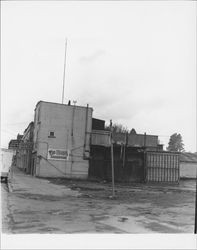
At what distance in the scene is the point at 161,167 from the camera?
28.3 metres

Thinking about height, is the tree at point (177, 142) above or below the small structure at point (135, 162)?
above

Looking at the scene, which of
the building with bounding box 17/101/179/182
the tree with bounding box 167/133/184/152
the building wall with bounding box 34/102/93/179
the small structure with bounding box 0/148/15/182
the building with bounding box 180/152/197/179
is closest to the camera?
the small structure with bounding box 0/148/15/182

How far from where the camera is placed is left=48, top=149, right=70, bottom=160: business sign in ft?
80.0

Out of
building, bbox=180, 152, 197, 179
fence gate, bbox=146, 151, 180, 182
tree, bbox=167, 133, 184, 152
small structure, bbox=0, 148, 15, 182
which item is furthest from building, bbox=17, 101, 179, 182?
building, bbox=180, 152, 197, 179

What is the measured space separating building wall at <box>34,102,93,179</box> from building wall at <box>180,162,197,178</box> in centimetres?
1474

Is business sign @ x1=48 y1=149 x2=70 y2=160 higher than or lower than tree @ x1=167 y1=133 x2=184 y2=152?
lower

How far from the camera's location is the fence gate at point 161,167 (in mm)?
28203

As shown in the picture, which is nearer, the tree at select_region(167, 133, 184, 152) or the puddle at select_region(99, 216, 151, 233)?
the puddle at select_region(99, 216, 151, 233)

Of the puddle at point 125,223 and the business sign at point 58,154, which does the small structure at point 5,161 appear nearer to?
the business sign at point 58,154

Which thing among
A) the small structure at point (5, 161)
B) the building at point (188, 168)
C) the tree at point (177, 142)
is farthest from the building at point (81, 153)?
the building at point (188, 168)

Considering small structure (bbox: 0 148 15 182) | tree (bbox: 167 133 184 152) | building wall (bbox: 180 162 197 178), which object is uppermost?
tree (bbox: 167 133 184 152)

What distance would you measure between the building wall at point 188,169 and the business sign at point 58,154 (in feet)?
54.3

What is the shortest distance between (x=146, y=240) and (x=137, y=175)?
23.8m

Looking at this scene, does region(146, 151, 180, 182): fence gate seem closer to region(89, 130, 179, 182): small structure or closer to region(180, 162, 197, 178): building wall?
region(89, 130, 179, 182): small structure
